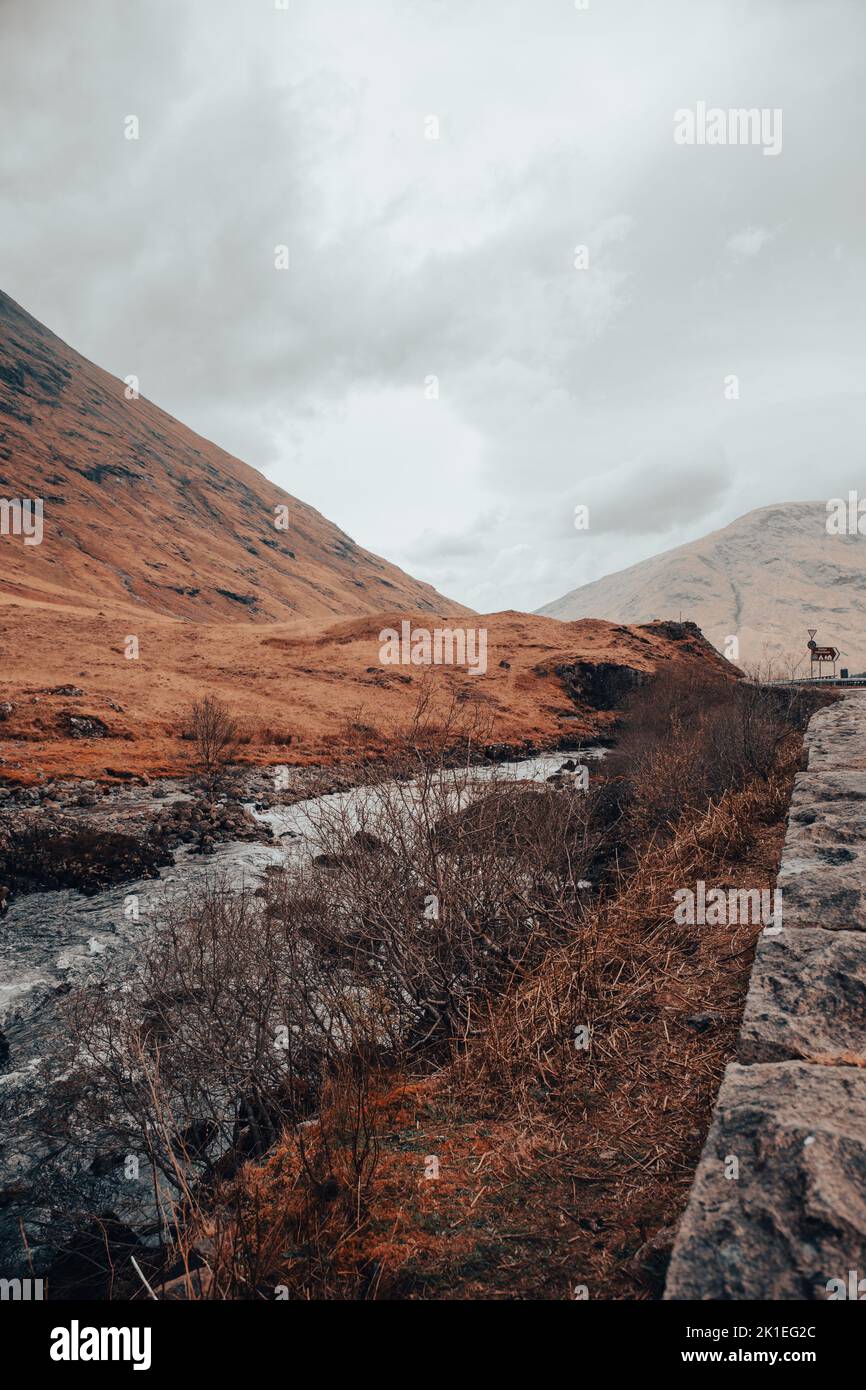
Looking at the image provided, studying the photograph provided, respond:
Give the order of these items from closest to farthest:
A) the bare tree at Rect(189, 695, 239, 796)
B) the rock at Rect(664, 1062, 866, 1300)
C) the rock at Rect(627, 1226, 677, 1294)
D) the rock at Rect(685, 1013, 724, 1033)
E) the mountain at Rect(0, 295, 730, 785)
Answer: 1. the rock at Rect(664, 1062, 866, 1300)
2. the rock at Rect(627, 1226, 677, 1294)
3. the rock at Rect(685, 1013, 724, 1033)
4. the bare tree at Rect(189, 695, 239, 796)
5. the mountain at Rect(0, 295, 730, 785)

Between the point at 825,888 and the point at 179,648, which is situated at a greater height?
the point at 179,648

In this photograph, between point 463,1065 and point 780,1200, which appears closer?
point 780,1200

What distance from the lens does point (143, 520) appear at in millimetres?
76750

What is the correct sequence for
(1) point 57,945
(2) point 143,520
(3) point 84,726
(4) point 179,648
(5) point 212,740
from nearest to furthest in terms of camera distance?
(1) point 57,945, (3) point 84,726, (5) point 212,740, (4) point 179,648, (2) point 143,520

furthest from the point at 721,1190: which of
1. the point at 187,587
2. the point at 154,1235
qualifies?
the point at 187,587

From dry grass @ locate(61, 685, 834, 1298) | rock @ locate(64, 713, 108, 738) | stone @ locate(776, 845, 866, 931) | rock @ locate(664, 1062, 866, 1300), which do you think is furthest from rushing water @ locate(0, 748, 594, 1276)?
rock @ locate(64, 713, 108, 738)

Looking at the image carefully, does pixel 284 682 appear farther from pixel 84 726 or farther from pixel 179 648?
pixel 84 726

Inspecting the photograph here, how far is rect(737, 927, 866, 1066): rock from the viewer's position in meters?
1.93

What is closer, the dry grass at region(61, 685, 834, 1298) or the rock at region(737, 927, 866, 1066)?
the rock at region(737, 927, 866, 1066)

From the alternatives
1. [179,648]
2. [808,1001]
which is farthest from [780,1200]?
[179,648]

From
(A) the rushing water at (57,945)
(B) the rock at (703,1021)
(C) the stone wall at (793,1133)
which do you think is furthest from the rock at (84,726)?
(C) the stone wall at (793,1133)

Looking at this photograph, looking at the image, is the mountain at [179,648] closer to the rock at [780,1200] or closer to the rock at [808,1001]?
the rock at [808,1001]

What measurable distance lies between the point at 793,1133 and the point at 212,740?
19.1 meters

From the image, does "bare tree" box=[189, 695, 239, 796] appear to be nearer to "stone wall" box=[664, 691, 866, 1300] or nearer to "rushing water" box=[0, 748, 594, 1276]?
"rushing water" box=[0, 748, 594, 1276]
